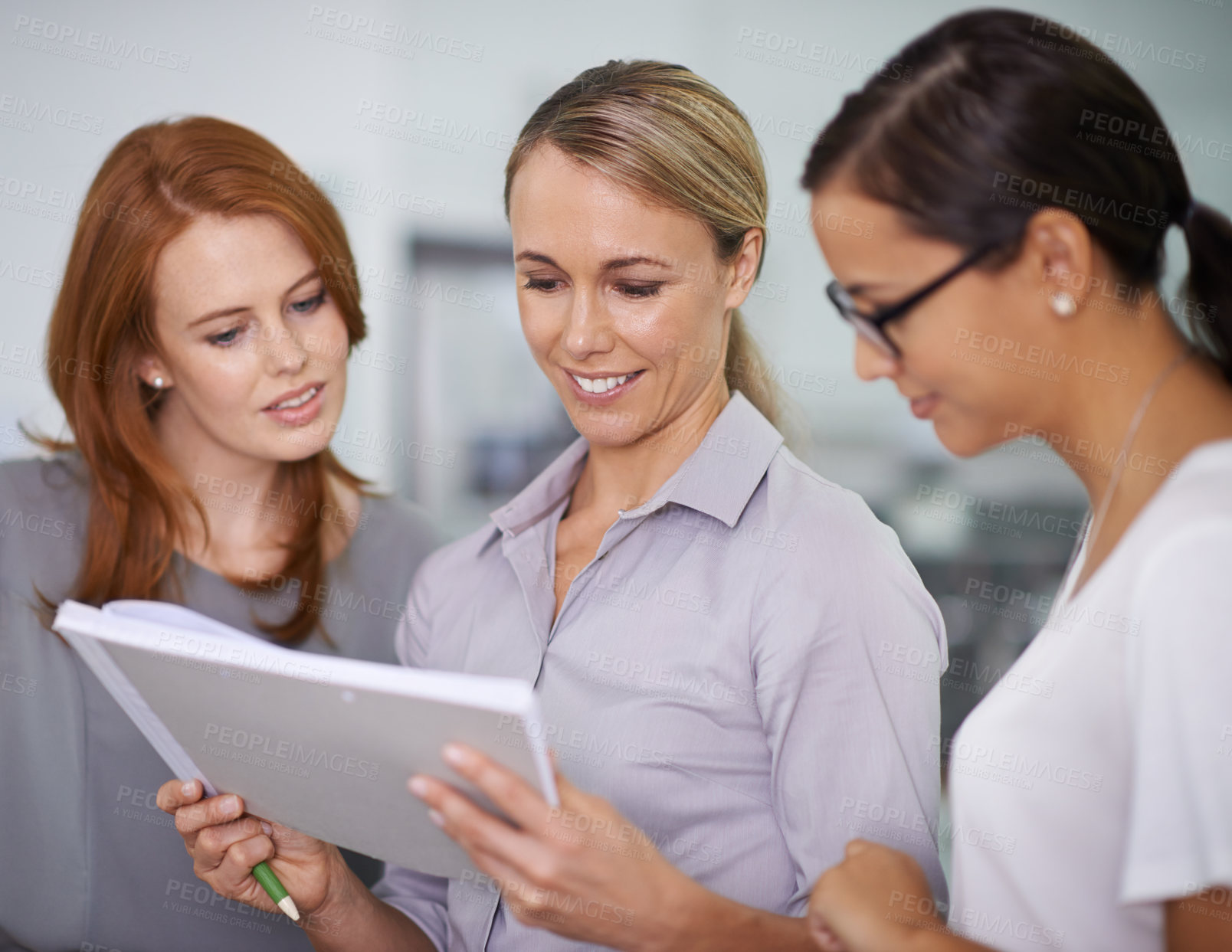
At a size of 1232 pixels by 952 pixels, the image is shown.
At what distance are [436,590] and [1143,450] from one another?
3.55 feet

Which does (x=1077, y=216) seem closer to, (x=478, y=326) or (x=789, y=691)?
(x=789, y=691)

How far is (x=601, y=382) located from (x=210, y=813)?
78 cm

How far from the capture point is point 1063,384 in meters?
0.86

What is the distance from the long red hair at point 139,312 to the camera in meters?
1.61

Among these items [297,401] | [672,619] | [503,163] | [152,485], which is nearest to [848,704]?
[672,619]

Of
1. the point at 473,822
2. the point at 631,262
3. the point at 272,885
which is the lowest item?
the point at 272,885

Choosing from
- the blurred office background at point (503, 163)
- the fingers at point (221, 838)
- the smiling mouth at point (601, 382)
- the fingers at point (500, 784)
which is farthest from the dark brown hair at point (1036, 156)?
the blurred office background at point (503, 163)

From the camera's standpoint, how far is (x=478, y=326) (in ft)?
13.9

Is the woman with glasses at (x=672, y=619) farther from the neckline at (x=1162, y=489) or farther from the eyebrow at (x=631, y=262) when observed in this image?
the neckline at (x=1162, y=489)

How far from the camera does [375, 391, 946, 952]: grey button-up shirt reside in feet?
3.62

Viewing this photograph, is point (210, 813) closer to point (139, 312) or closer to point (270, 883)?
point (270, 883)

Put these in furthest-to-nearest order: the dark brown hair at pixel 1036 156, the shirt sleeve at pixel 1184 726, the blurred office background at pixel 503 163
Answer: the blurred office background at pixel 503 163
the dark brown hair at pixel 1036 156
the shirt sleeve at pixel 1184 726

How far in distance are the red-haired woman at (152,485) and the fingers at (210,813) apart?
0.46 meters

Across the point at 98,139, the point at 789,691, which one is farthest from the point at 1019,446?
the point at 98,139
